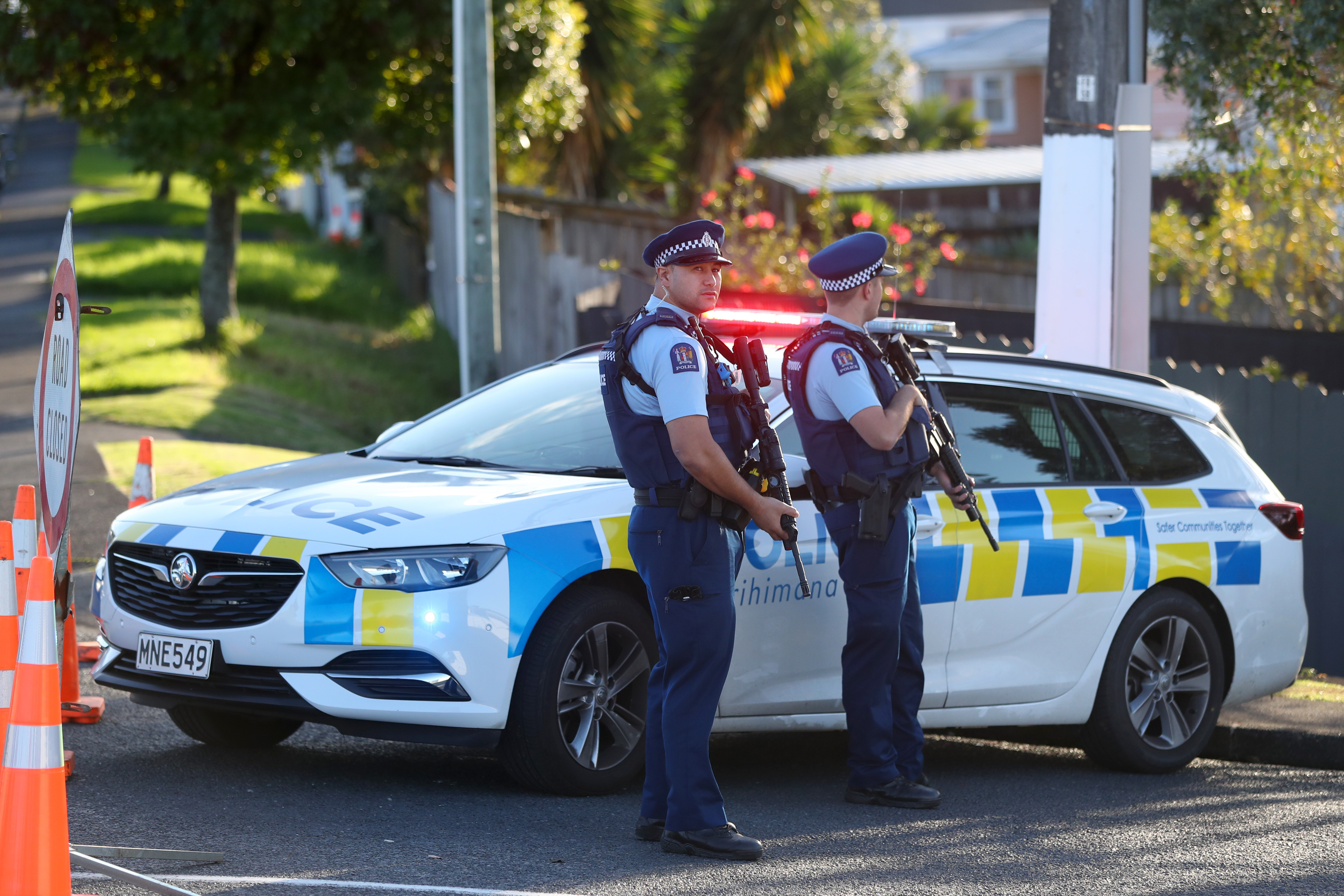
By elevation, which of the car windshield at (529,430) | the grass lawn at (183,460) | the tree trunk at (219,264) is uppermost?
the tree trunk at (219,264)

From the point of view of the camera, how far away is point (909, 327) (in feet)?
17.9

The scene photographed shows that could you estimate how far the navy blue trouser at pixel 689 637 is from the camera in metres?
4.68

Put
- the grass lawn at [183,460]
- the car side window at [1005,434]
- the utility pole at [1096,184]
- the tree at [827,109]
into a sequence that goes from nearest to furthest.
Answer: the car side window at [1005,434], the utility pole at [1096,184], the grass lawn at [183,460], the tree at [827,109]

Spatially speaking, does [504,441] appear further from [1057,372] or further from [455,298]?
[455,298]

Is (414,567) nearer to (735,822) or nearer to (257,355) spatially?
(735,822)

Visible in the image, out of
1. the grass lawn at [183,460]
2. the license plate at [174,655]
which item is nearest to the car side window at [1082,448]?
the license plate at [174,655]

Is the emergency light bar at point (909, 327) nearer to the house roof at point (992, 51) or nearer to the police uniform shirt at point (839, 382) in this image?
the police uniform shirt at point (839, 382)

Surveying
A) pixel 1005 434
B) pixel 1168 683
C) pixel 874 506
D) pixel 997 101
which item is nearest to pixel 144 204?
pixel 997 101

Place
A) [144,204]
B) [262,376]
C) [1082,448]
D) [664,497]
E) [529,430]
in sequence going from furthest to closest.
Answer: [144,204], [262,376], [1082,448], [529,430], [664,497]

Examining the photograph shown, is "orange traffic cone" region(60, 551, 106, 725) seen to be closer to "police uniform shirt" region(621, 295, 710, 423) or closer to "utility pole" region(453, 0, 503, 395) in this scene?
"police uniform shirt" region(621, 295, 710, 423)

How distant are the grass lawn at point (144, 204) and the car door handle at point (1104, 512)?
1183 inches

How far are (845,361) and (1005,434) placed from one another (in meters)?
1.29

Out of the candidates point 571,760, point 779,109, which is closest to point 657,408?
point 571,760

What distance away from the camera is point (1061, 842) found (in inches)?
207
